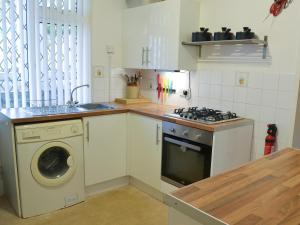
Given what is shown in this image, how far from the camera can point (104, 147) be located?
283cm

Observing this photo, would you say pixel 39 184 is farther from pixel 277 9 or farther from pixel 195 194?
pixel 277 9

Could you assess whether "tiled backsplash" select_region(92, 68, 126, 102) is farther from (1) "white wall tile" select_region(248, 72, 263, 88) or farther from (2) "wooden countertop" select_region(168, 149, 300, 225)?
(2) "wooden countertop" select_region(168, 149, 300, 225)

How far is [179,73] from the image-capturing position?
303 cm

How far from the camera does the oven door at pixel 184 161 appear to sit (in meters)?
2.25

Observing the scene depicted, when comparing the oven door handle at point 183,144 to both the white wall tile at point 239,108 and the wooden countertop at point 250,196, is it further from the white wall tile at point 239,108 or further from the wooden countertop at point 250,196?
the wooden countertop at point 250,196

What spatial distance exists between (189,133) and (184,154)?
23 cm

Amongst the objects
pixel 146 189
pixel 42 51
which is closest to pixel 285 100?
pixel 146 189

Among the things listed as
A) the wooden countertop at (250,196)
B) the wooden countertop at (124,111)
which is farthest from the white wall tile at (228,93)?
the wooden countertop at (250,196)

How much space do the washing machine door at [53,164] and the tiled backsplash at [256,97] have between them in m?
1.37

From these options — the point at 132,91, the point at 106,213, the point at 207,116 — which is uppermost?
the point at 132,91

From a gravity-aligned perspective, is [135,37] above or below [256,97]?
above

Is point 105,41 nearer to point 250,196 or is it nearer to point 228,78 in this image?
point 228,78

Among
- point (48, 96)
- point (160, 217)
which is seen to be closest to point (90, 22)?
point (48, 96)

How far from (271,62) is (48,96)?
2184 mm
